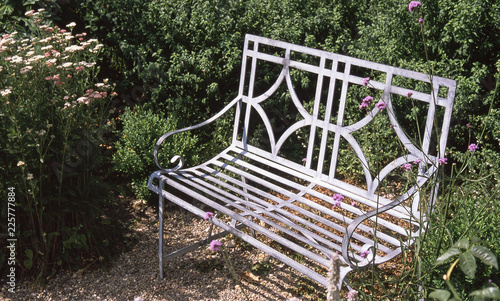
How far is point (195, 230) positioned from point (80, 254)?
2.88 ft

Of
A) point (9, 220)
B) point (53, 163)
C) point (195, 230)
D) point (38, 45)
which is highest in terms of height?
point (38, 45)

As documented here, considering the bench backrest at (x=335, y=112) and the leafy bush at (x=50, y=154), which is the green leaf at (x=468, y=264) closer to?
the bench backrest at (x=335, y=112)

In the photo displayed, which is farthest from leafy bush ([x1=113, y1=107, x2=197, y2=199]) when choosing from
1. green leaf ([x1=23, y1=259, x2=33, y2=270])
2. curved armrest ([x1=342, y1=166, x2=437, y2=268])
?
curved armrest ([x1=342, y1=166, x2=437, y2=268])

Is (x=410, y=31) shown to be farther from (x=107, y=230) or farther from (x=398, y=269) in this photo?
(x=107, y=230)

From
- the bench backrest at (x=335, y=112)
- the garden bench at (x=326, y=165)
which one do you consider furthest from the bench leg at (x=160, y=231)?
the bench backrest at (x=335, y=112)

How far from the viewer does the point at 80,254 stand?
130 inches

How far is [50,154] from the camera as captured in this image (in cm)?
296

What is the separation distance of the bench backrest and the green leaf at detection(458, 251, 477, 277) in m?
1.03

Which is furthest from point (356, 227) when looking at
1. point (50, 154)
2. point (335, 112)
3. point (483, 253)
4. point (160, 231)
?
point (335, 112)

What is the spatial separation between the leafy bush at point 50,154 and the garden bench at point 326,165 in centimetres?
47

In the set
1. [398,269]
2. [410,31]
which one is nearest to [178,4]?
[410,31]

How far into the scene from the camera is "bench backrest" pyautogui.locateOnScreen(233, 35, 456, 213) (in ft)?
9.10

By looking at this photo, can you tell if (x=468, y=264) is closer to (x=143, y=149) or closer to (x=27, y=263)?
(x=27, y=263)

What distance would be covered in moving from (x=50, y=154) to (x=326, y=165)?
Result: 227 cm
